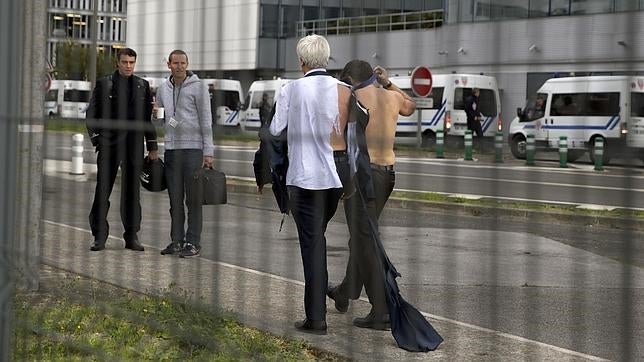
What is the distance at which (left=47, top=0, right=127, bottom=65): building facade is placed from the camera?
13.4 ft

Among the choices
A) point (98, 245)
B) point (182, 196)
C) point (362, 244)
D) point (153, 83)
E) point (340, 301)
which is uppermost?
point (153, 83)

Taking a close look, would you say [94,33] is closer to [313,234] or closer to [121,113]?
[121,113]

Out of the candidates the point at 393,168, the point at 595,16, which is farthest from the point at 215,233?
the point at 595,16

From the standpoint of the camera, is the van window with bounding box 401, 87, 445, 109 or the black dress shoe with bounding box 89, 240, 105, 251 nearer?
the van window with bounding box 401, 87, 445, 109

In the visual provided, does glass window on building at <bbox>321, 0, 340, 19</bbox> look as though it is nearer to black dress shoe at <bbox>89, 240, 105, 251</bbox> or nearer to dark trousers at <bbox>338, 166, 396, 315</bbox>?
dark trousers at <bbox>338, 166, 396, 315</bbox>

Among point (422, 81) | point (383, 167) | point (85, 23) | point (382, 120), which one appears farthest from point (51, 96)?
point (422, 81)

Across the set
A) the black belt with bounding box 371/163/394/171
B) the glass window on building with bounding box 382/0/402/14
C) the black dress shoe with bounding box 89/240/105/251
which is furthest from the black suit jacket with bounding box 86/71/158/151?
the glass window on building with bounding box 382/0/402/14

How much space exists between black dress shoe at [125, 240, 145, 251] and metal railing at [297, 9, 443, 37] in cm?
157

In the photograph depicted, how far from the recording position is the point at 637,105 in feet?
7.11

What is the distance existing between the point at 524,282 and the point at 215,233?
1230 millimetres

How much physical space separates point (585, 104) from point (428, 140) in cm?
43

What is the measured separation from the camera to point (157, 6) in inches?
151

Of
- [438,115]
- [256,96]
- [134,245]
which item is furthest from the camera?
[134,245]

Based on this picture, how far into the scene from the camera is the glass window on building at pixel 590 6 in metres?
2.20
